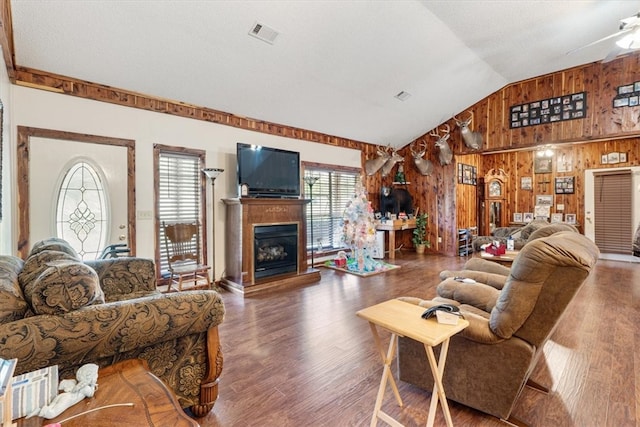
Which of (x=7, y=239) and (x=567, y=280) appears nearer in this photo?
(x=567, y=280)

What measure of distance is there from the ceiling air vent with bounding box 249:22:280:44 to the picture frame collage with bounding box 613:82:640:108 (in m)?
6.02

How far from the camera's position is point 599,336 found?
2.91 meters

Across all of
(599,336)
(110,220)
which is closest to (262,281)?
(110,220)

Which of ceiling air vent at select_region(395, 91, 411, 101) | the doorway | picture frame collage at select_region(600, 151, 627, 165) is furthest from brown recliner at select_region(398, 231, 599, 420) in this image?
picture frame collage at select_region(600, 151, 627, 165)

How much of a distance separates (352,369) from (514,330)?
1223 millimetres

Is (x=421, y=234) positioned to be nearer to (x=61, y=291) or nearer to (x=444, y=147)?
(x=444, y=147)

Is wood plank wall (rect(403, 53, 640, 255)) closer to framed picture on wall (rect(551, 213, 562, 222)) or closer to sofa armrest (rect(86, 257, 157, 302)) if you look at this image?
framed picture on wall (rect(551, 213, 562, 222))

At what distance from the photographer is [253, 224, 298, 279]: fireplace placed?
469cm

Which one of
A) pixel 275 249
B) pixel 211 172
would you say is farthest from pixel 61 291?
pixel 275 249

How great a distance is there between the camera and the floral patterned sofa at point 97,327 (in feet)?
4.20

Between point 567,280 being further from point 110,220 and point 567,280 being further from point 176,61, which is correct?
point 110,220

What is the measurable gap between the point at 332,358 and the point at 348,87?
13.6 feet

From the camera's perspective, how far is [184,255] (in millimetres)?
Result: 4301

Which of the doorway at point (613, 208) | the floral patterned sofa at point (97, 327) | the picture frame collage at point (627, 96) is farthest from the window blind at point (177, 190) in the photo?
the doorway at point (613, 208)
